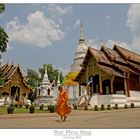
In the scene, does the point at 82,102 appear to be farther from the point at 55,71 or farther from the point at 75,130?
the point at 55,71

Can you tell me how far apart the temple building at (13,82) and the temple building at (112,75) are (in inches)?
446

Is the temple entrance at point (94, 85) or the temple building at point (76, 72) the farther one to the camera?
the temple building at point (76, 72)

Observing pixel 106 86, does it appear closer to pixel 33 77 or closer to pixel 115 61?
pixel 115 61

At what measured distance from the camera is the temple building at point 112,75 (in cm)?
2931

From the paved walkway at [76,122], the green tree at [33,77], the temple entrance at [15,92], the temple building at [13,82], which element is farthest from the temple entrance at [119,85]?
the green tree at [33,77]

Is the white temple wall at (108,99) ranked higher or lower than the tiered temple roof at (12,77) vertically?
lower

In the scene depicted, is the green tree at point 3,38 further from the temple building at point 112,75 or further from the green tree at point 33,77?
the green tree at point 33,77

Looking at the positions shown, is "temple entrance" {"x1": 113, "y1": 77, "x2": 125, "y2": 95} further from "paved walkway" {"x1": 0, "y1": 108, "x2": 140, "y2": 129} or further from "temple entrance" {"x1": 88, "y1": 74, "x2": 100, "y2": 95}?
"paved walkway" {"x1": 0, "y1": 108, "x2": 140, "y2": 129}

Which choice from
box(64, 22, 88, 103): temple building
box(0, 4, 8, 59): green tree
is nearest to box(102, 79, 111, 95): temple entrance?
box(64, 22, 88, 103): temple building

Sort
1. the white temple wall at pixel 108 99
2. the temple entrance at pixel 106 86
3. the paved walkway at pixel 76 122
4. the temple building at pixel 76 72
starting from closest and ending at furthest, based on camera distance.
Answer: the paved walkway at pixel 76 122 → the white temple wall at pixel 108 99 → the temple entrance at pixel 106 86 → the temple building at pixel 76 72

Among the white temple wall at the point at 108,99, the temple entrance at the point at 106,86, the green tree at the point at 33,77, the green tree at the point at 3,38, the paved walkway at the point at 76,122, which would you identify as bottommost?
the paved walkway at the point at 76,122

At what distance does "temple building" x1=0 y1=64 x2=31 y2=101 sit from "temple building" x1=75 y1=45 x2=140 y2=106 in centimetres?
1132
